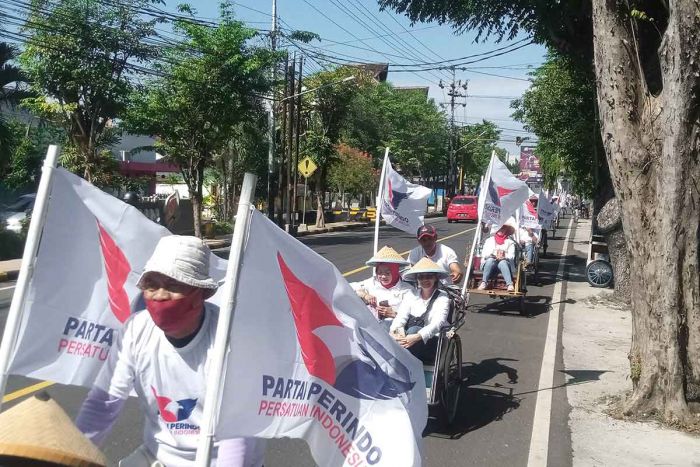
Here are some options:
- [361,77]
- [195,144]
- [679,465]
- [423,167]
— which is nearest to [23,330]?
[679,465]

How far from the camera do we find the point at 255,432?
262 cm

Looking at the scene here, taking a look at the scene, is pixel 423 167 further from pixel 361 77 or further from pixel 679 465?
pixel 679 465

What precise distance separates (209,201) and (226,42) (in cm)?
1699

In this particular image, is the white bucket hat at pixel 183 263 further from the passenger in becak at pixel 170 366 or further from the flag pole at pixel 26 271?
the flag pole at pixel 26 271

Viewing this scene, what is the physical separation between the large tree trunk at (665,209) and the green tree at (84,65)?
17.3m

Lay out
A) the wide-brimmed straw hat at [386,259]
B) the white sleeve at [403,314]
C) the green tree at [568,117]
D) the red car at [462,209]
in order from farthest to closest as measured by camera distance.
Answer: the red car at [462,209]
the green tree at [568,117]
the wide-brimmed straw hat at [386,259]
the white sleeve at [403,314]

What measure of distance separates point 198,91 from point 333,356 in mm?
22505

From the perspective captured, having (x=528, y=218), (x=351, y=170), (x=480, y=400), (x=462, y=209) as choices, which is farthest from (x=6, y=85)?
(x=462, y=209)

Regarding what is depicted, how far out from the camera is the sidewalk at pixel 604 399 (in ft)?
19.2

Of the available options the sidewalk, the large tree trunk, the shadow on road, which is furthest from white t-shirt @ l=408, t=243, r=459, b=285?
the large tree trunk

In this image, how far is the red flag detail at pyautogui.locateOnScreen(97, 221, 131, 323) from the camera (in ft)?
10.6

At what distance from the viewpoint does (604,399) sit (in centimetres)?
754

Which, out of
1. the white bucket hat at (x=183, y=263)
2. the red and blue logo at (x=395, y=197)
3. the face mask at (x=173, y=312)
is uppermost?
the red and blue logo at (x=395, y=197)

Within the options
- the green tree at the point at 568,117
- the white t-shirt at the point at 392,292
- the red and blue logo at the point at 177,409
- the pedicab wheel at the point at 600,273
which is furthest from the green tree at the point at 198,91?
the red and blue logo at the point at 177,409
